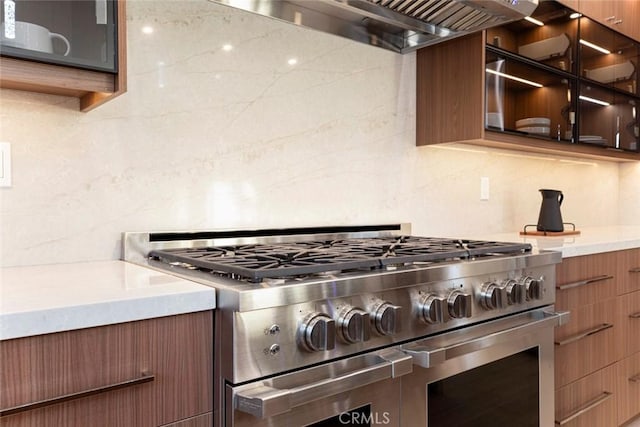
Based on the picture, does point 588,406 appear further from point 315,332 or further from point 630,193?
point 630,193

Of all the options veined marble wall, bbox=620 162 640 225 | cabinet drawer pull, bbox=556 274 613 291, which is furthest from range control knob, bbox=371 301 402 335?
veined marble wall, bbox=620 162 640 225

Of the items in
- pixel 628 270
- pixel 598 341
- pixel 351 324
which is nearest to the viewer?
pixel 351 324

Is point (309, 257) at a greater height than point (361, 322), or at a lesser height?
greater

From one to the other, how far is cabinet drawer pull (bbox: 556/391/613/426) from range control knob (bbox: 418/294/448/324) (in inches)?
38.1

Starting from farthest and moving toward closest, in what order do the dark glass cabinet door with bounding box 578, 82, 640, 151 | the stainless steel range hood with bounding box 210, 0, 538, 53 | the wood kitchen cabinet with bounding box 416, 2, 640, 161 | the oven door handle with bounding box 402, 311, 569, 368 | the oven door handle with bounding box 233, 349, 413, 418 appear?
1. the dark glass cabinet door with bounding box 578, 82, 640, 151
2. the wood kitchen cabinet with bounding box 416, 2, 640, 161
3. the stainless steel range hood with bounding box 210, 0, 538, 53
4. the oven door handle with bounding box 402, 311, 569, 368
5. the oven door handle with bounding box 233, 349, 413, 418

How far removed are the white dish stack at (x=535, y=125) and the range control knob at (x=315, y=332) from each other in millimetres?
1567

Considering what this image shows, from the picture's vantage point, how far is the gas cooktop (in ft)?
3.31

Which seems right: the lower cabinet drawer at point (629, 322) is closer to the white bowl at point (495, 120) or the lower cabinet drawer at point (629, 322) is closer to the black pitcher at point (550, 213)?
the black pitcher at point (550, 213)

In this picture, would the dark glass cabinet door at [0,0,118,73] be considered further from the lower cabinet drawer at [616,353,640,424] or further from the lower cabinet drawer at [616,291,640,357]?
the lower cabinet drawer at [616,353,640,424]

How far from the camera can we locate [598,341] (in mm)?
1973

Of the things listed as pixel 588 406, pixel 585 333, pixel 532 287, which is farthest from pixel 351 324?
pixel 588 406

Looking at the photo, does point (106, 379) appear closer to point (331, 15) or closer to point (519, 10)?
point (331, 15)

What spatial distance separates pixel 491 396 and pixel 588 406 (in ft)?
2.66

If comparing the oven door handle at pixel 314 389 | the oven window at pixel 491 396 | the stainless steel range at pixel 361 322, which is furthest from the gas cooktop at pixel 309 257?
the oven window at pixel 491 396
